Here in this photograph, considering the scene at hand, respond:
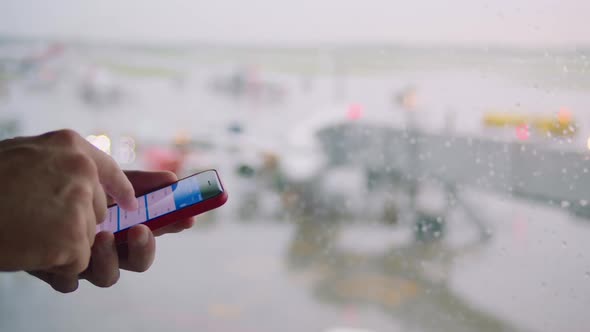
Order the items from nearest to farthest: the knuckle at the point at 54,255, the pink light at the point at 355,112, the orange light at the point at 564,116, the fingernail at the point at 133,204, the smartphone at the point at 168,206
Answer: the knuckle at the point at 54,255 < the fingernail at the point at 133,204 < the smartphone at the point at 168,206 < the orange light at the point at 564,116 < the pink light at the point at 355,112

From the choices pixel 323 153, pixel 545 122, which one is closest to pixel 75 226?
pixel 545 122

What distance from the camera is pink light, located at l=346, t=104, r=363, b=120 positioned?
140 centimetres

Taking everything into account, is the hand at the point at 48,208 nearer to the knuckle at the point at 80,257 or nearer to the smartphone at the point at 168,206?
the knuckle at the point at 80,257

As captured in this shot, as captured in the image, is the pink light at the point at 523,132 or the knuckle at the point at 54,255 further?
the pink light at the point at 523,132

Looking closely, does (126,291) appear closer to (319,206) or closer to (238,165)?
(238,165)

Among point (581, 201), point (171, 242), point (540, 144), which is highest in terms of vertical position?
point (540, 144)

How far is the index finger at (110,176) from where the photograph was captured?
1.61 feet

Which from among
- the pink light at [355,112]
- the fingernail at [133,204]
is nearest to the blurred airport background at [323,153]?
the pink light at [355,112]

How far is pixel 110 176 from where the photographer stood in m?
0.50

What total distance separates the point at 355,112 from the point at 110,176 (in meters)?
0.96

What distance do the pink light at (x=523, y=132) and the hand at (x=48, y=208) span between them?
3.09ft

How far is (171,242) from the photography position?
1.44 m

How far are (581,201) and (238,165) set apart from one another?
0.77 m

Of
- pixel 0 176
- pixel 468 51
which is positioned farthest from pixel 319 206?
pixel 0 176
